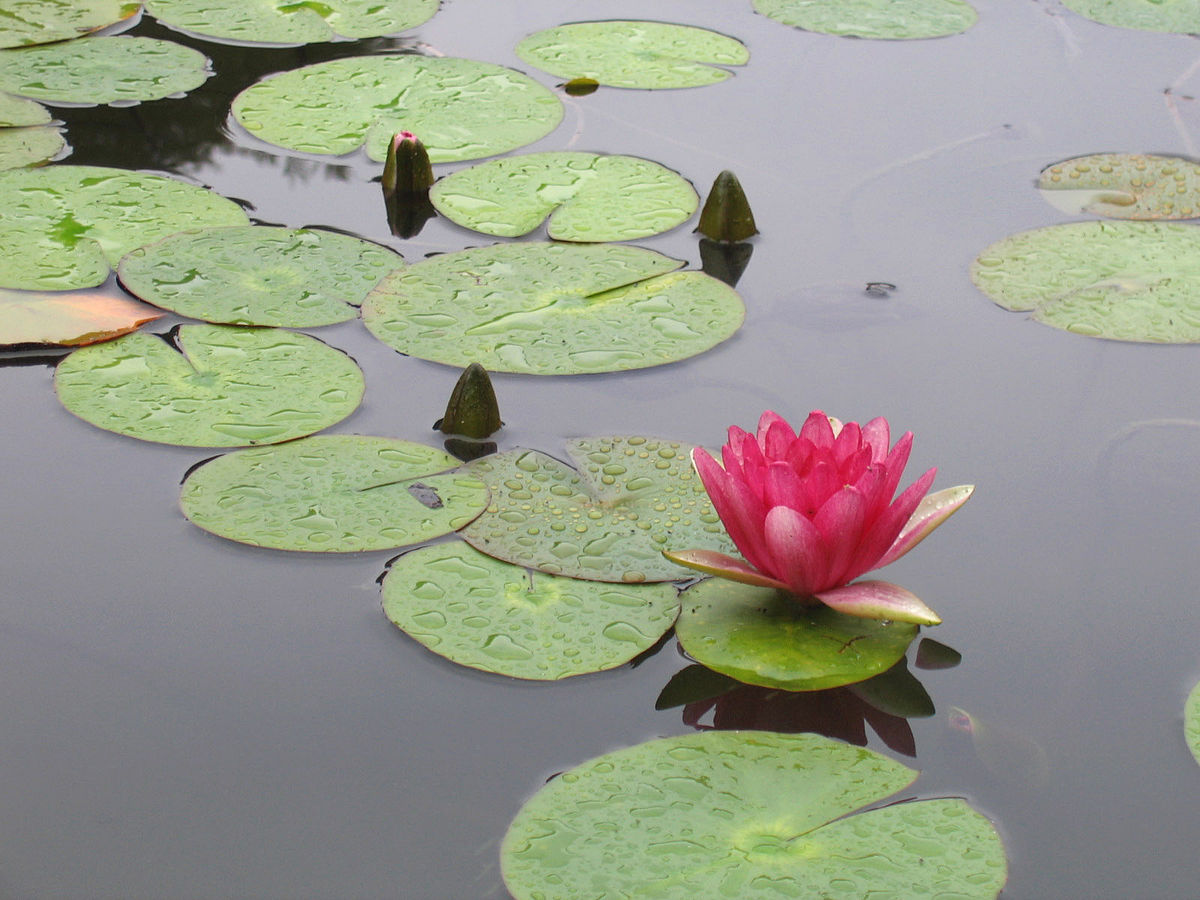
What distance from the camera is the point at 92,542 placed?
2209 mm

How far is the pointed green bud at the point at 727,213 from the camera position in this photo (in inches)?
128

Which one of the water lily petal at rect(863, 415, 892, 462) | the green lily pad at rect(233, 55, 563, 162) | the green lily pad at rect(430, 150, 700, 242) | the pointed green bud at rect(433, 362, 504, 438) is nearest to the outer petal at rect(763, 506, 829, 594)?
the water lily petal at rect(863, 415, 892, 462)

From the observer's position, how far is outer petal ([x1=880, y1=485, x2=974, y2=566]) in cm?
201

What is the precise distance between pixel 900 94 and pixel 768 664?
2.86 metres

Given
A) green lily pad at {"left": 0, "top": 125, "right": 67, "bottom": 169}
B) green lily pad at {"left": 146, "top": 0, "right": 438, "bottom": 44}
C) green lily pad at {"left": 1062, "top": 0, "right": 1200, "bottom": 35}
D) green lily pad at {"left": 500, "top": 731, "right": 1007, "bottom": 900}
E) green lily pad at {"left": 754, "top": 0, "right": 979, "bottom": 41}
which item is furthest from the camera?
green lily pad at {"left": 1062, "top": 0, "right": 1200, "bottom": 35}

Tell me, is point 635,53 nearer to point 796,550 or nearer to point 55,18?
point 55,18

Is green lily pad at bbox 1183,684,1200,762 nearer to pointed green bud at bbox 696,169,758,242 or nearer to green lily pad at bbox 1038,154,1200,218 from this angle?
pointed green bud at bbox 696,169,758,242

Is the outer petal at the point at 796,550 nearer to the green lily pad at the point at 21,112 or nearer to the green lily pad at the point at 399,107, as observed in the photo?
the green lily pad at the point at 399,107

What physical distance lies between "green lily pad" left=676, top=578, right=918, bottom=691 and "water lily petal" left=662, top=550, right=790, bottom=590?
0.23 ft

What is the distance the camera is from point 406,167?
3438 mm

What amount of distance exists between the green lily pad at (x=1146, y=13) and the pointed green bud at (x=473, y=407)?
3.63m

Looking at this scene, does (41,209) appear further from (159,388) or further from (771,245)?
(771,245)

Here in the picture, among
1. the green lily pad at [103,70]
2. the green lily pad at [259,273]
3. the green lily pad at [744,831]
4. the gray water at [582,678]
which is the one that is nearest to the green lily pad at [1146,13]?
the gray water at [582,678]

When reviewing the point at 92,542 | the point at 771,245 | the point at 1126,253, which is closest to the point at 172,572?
the point at 92,542
